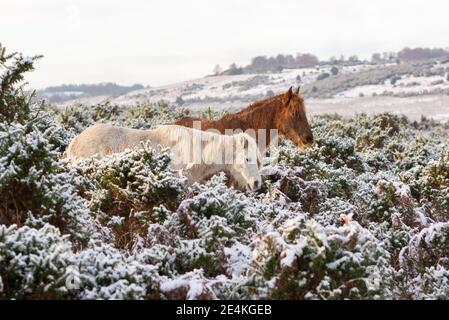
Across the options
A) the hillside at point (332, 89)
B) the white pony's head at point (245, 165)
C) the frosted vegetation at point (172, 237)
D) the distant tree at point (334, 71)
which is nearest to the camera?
the frosted vegetation at point (172, 237)

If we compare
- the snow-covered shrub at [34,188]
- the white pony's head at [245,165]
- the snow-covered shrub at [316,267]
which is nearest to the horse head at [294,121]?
the white pony's head at [245,165]

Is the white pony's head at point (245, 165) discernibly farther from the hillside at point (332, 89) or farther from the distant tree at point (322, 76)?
the distant tree at point (322, 76)

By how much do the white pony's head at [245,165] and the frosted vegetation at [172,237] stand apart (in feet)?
0.77

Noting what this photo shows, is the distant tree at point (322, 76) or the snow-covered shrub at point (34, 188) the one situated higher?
the distant tree at point (322, 76)

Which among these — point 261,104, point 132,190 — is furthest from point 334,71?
point 132,190

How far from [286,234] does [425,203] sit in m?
4.10

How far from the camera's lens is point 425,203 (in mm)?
7871

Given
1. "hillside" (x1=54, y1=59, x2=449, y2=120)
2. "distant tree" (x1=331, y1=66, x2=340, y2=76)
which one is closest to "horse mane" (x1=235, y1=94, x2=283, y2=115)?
"hillside" (x1=54, y1=59, x2=449, y2=120)

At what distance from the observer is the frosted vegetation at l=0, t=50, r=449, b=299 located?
3.93m

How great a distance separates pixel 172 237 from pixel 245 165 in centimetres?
237

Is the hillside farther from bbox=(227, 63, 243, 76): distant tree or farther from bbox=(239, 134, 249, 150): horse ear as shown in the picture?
bbox=(239, 134, 249, 150): horse ear

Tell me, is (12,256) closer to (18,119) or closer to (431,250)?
(18,119)

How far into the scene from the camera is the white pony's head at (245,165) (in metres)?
7.11

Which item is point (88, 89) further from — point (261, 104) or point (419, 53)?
point (261, 104)
